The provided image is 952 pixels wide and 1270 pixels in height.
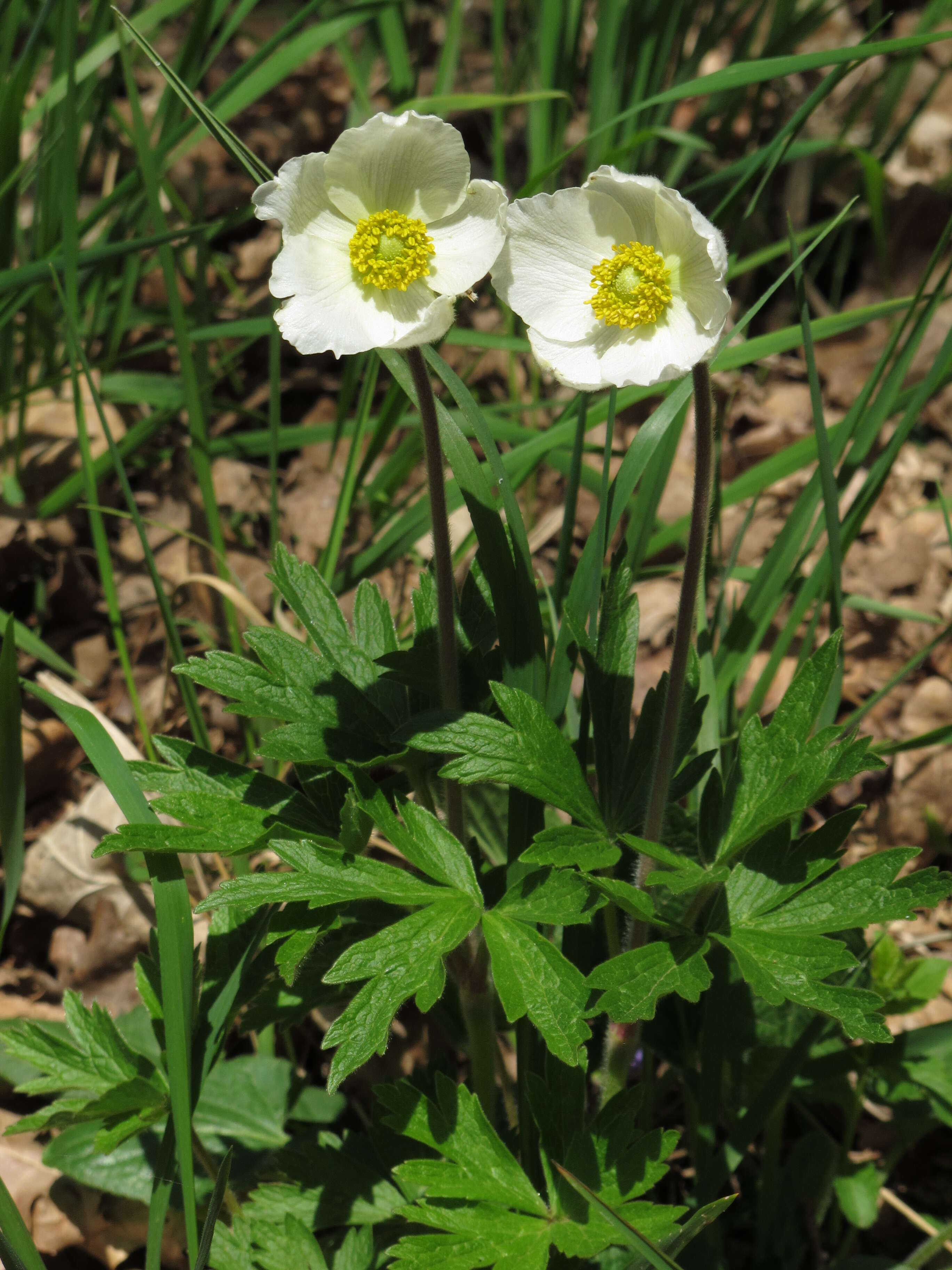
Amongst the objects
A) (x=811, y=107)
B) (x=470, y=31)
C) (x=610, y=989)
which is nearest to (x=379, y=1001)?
(x=610, y=989)

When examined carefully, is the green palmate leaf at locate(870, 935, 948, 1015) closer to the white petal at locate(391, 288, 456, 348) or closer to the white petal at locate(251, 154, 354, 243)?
the white petal at locate(391, 288, 456, 348)

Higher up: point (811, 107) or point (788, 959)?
point (811, 107)

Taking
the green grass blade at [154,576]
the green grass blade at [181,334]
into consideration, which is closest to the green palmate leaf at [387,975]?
the green grass blade at [154,576]

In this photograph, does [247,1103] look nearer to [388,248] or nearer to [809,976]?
[809,976]

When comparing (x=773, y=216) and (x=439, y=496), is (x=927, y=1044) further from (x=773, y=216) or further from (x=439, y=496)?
(x=773, y=216)

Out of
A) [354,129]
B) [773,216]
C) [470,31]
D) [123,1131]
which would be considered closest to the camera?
[354,129]

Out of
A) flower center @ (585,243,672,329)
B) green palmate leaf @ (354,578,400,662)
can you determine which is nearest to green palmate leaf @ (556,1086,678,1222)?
green palmate leaf @ (354,578,400,662)

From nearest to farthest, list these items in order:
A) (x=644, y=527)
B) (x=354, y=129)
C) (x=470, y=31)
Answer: (x=354, y=129)
(x=644, y=527)
(x=470, y=31)
